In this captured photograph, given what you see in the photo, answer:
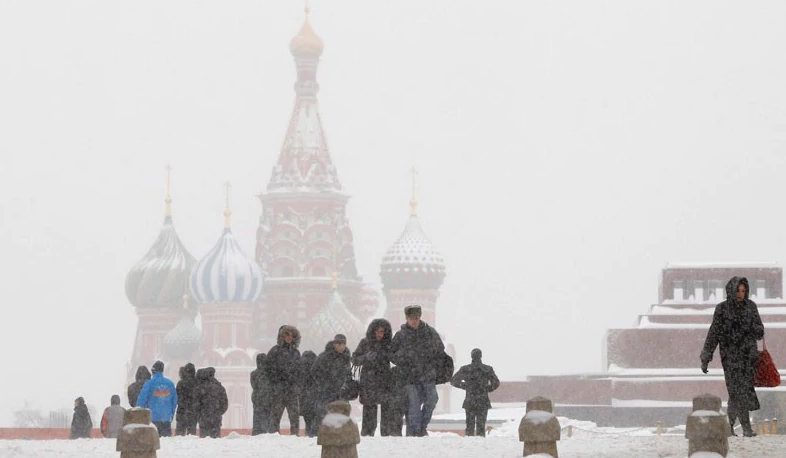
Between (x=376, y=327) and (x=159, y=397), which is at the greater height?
(x=376, y=327)

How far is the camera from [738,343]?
52.4ft

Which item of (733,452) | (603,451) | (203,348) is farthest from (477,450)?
(203,348)

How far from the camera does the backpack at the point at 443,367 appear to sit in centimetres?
1788

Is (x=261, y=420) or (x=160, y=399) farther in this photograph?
(x=261, y=420)

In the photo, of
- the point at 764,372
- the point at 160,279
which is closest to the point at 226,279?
the point at 160,279

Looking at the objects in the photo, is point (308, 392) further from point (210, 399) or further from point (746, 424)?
point (746, 424)

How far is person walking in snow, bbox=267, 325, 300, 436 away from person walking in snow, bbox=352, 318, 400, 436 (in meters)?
0.81

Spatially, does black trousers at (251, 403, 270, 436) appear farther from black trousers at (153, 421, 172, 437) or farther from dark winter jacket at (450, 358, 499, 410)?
dark winter jacket at (450, 358, 499, 410)

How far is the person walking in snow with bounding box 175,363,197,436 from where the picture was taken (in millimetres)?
20422

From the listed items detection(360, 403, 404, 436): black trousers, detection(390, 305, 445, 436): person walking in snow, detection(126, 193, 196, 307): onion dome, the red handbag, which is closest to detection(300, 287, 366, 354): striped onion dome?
detection(126, 193, 196, 307): onion dome

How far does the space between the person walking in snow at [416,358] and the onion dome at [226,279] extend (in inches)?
3131

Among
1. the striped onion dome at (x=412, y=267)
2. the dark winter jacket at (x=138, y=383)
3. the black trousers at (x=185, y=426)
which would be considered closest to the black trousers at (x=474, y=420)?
the black trousers at (x=185, y=426)

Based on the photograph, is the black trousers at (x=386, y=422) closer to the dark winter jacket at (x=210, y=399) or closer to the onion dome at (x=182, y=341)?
the dark winter jacket at (x=210, y=399)

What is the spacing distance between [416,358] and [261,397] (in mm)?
2376
